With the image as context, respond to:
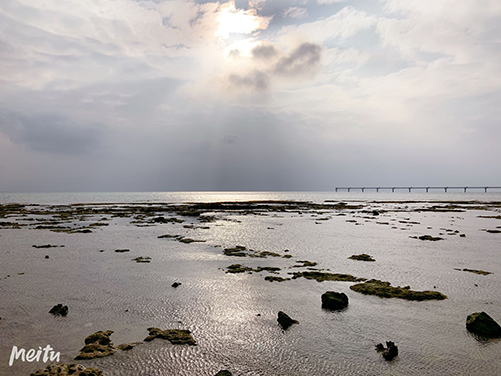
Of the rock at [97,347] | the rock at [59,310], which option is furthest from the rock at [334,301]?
the rock at [59,310]

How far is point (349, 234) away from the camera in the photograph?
118 ft

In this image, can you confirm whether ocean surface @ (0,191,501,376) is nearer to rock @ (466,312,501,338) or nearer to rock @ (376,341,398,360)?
rock @ (376,341,398,360)

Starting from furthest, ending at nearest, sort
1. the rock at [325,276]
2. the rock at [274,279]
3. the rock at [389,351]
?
the rock at [325,276] < the rock at [274,279] < the rock at [389,351]

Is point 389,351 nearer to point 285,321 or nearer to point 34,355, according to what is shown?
point 285,321

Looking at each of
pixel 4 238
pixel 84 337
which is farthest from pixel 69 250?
pixel 84 337

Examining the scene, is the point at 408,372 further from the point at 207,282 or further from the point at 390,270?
the point at 390,270

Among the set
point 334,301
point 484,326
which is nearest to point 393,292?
point 334,301

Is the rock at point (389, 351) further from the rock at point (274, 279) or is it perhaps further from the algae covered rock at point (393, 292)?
the rock at point (274, 279)

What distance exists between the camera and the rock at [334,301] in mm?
12430

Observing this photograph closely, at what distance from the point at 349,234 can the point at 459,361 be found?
92.4 ft

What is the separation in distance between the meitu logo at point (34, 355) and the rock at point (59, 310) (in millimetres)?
2625

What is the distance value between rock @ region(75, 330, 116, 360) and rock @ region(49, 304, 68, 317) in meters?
2.84

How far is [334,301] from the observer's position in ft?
40.9

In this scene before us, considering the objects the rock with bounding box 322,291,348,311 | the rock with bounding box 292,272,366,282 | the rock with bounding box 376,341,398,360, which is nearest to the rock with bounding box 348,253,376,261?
the rock with bounding box 292,272,366,282
